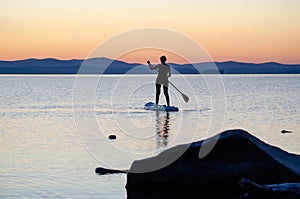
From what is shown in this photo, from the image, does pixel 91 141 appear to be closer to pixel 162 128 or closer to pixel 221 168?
pixel 162 128

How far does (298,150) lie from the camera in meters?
18.0

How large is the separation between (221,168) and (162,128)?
11.6 metres

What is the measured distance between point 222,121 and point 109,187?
15711 millimetres

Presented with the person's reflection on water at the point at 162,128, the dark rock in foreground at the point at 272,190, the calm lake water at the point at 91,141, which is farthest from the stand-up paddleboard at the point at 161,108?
the dark rock in foreground at the point at 272,190

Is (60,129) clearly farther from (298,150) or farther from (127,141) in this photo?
(298,150)

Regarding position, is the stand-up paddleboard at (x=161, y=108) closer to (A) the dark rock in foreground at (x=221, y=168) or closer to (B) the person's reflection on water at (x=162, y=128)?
(B) the person's reflection on water at (x=162, y=128)

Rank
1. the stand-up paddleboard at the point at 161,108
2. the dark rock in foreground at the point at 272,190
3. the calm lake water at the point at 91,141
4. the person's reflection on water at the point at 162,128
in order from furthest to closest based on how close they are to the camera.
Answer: the stand-up paddleboard at the point at 161,108, the person's reflection on water at the point at 162,128, the calm lake water at the point at 91,141, the dark rock in foreground at the point at 272,190

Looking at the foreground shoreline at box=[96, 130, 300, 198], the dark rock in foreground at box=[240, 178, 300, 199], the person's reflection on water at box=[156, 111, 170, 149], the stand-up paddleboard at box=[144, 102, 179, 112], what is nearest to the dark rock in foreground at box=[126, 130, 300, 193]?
the foreground shoreline at box=[96, 130, 300, 198]

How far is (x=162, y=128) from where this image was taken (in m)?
24.5

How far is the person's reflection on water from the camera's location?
20.0m

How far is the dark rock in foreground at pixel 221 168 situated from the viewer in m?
12.8

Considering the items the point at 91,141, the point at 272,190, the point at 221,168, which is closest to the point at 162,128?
the point at 91,141

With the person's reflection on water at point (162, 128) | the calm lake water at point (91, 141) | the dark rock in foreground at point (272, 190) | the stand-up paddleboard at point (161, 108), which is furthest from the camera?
the stand-up paddleboard at point (161, 108)

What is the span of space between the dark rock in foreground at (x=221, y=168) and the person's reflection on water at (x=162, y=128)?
5.75m
